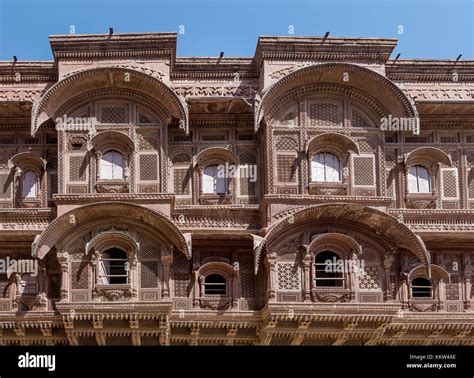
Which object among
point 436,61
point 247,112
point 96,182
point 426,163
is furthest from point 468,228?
point 96,182

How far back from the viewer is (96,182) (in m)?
24.8

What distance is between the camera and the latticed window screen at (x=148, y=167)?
2492 centimetres

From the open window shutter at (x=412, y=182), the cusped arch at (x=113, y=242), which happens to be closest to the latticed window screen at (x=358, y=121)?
the open window shutter at (x=412, y=182)

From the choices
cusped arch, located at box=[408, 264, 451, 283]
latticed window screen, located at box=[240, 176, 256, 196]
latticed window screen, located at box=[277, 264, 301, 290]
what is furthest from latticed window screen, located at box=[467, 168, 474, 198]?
latticed window screen, located at box=[240, 176, 256, 196]

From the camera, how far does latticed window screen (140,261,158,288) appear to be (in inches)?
950

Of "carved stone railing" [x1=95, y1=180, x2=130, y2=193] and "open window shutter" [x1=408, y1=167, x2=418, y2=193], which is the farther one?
"open window shutter" [x1=408, y1=167, x2=418, y2=193]

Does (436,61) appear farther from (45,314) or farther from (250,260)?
(45,314)

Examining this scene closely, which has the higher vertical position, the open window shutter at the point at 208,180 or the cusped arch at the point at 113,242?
the open window shutter at the point at 208,180

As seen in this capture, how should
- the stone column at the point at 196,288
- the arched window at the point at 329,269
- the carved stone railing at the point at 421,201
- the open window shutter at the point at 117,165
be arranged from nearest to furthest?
the arched window at the point at 329,269 → the stone column at the point at 196,288 → the open window shutter at the point at 117,165 → the carved stone railing at the point at 421,201

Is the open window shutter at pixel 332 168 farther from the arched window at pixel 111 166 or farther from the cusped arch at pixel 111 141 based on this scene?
the arched window at pixel 111 166

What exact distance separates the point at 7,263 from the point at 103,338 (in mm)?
3075

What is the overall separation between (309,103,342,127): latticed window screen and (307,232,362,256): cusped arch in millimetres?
2879

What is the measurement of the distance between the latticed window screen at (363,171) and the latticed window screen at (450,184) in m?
2.10

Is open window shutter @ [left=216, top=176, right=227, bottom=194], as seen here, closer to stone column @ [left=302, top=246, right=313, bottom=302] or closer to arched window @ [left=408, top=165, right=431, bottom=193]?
stone column @ [left=302, top=246, right=313, bottom=302]
